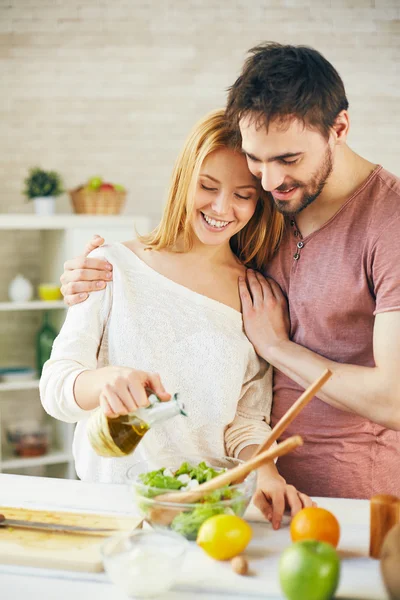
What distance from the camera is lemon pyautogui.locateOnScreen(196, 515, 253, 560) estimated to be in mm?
1213

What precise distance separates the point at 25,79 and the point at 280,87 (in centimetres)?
279

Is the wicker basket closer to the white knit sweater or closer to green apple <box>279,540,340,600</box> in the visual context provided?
the white knit sweater

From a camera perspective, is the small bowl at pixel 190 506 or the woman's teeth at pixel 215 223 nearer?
the small bowl at pixel 190 506

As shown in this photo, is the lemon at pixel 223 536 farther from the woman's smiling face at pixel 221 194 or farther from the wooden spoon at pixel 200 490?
the woman's smiling face at pixel 221 194

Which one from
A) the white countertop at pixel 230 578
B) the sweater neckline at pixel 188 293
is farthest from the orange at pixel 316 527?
the sweater neckline at pixel 188 293

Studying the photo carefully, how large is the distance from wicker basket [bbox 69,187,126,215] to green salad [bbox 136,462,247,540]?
8.52 feet

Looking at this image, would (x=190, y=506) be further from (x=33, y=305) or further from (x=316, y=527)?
(x=33, y=305)

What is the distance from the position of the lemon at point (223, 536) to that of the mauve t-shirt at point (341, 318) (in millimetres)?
688

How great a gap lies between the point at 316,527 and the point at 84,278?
0.88m

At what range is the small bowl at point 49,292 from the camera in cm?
384

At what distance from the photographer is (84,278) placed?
1.83m

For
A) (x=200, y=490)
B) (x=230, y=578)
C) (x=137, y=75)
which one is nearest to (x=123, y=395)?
(x=200, y=490)

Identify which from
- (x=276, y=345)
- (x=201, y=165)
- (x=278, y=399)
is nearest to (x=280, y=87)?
(x=201, y=165)

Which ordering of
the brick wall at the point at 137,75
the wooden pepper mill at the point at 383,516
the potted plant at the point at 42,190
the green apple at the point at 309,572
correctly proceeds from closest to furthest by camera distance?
the green apple at the point at 309,572 < the wooden pepper mill at the point at 383,516 < the potted plant at the point at 42,190 < the brick wall at the point at 137,75
